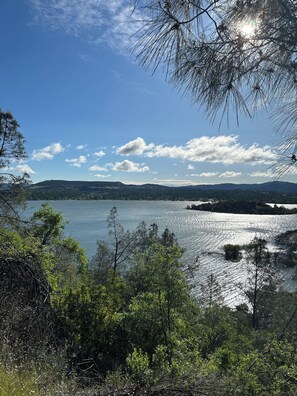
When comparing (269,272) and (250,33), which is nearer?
(250,33)

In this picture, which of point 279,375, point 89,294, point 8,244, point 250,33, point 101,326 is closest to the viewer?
point 250,33

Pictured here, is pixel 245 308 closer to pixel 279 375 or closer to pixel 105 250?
pixel 105 250

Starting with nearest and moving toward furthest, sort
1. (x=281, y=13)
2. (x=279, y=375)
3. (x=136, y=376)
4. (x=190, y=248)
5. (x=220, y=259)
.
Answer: (x=281, y=13), (x=136, y=376), (x=279, y=375), (x=220, y=259), (x=190, y=248)

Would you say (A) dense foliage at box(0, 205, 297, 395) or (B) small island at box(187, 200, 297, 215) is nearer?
(A) dense foliage at box(0, 205, 297, 395)

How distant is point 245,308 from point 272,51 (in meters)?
29.5

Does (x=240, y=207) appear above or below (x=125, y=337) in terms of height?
above

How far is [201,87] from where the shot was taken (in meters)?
2.54

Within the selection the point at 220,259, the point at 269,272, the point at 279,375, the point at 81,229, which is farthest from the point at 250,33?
the point at 81,229

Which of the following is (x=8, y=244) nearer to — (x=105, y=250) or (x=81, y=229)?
(x=105, y=250)

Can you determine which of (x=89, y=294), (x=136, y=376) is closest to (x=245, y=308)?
(x=89, y=294)

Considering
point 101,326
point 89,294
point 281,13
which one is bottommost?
point 101,326

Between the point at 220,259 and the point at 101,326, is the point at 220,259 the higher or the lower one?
the lower one

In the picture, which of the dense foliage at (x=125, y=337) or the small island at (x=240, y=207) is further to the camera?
the small island at (x=240, y=207)

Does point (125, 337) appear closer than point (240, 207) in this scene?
Yes
